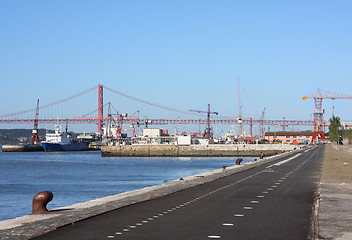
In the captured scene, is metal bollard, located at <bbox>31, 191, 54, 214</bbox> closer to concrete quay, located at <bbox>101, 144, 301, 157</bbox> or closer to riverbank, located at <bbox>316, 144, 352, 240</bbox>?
riverbank, located at <bbox>316, 144, 352, 240</bbox>

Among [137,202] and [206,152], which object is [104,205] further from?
[206,152]

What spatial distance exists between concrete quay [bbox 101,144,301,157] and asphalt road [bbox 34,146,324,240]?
137253mm

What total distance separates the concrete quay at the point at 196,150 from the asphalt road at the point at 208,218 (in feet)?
450

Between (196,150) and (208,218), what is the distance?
6035 inches

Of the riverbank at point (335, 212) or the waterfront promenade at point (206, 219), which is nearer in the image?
the waterfront promenade at point (206, 219)

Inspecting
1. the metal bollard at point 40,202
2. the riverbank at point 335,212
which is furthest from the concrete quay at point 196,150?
the metal bollard at point 40,202

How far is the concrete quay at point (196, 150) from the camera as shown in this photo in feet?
544

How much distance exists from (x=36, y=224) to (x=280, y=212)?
951cm

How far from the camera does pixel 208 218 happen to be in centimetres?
1919

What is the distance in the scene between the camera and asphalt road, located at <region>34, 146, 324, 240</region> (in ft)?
51.9

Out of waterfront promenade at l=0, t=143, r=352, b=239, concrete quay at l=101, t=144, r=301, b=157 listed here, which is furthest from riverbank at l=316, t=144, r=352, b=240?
concrete quay at l=101, t=144, r=301, b=157

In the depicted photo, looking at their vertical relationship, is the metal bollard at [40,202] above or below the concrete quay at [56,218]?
above

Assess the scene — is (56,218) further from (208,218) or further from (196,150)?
(196,150)

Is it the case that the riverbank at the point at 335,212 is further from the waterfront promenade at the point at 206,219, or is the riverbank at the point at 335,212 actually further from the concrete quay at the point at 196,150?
the concrete quay at the point at 196,150
